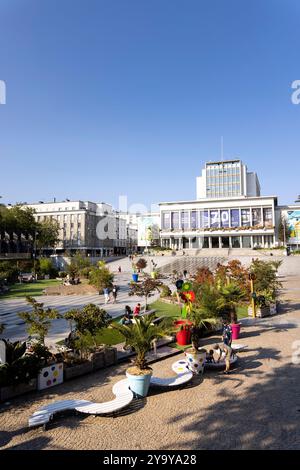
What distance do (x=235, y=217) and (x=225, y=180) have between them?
28.9 m

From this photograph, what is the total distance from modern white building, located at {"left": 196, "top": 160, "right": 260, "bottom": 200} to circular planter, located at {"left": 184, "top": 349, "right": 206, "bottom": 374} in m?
104

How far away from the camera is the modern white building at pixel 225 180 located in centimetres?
11112

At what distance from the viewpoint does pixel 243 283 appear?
21.5 m

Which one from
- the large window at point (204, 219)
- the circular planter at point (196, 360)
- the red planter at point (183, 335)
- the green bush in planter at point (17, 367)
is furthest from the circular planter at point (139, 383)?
the large window at point (204, 219)

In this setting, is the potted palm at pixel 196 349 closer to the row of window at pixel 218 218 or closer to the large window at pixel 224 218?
the row of window at pixel 218 218

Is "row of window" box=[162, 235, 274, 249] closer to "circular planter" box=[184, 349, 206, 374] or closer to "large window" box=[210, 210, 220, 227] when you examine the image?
"large window" box=[210, 210, 220, 227]

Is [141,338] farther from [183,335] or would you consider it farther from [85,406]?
[183,335]

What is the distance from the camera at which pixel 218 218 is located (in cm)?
8988

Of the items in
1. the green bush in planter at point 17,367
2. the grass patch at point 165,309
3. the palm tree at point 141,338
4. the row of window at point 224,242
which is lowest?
the grass patch at point 165,309

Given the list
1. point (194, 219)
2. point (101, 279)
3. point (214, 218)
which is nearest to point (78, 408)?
point (101, 279)

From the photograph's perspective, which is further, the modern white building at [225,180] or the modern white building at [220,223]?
the modern white building at [225,180]
